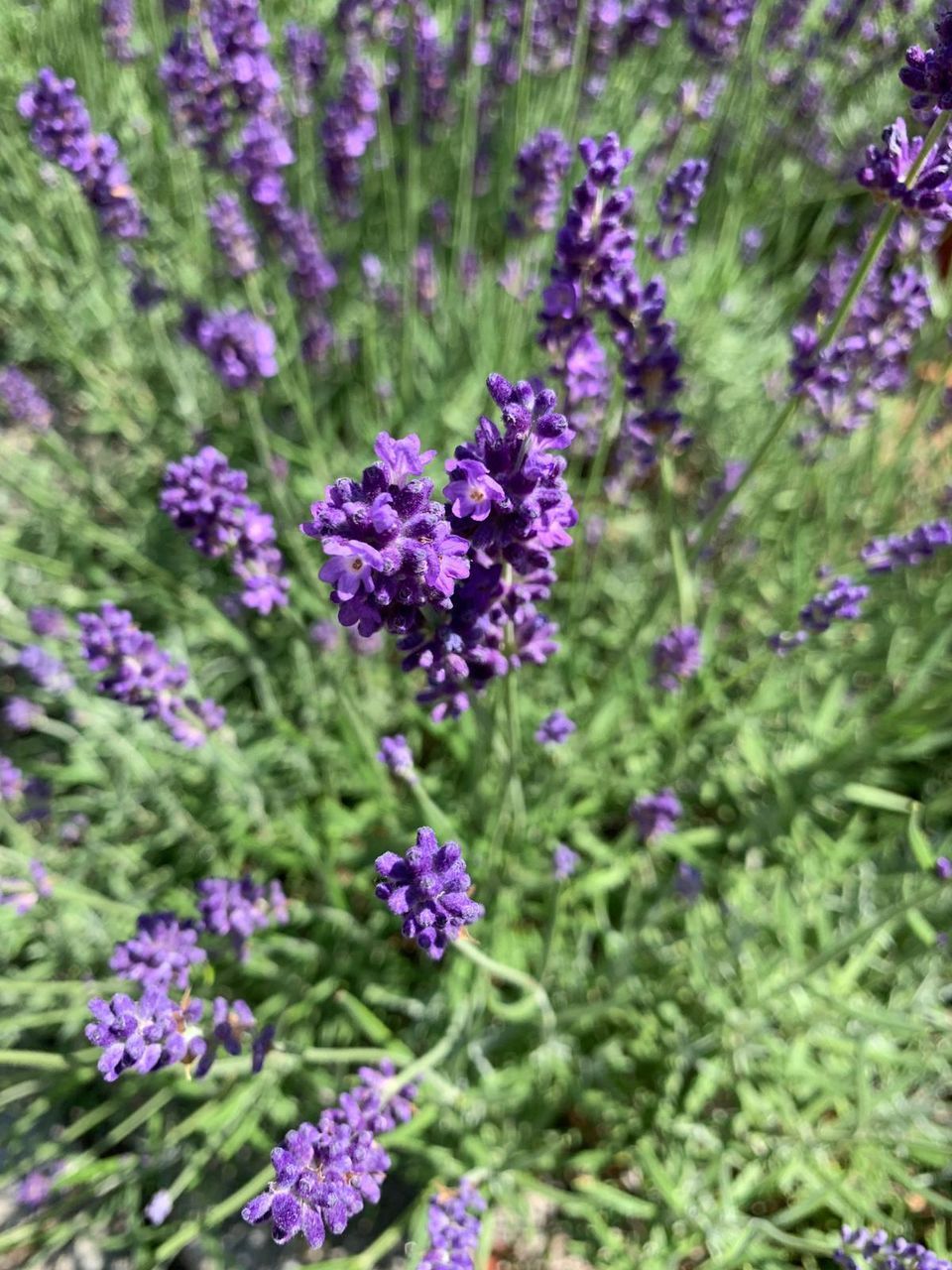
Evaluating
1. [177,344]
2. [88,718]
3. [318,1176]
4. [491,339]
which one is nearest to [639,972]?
[318,1176]

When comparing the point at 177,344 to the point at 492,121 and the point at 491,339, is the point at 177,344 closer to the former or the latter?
the point at 491,339

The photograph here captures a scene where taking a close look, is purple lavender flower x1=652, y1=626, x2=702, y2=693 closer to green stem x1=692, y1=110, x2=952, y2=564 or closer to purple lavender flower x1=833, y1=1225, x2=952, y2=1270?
green stem x1=692, y1=110, x2=952, y2=564

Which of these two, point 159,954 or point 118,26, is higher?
point 118,26

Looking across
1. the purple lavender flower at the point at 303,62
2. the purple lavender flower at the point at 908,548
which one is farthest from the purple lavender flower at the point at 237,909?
the purple lavender flower at the point at 303,62

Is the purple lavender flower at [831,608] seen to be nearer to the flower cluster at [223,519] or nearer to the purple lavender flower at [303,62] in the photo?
the flower cluster at [223,519]

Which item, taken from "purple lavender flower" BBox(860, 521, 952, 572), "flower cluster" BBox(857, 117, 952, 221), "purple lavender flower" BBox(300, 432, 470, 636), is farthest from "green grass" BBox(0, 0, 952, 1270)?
"flower cluster" BBox(857, 117, 952, 221)

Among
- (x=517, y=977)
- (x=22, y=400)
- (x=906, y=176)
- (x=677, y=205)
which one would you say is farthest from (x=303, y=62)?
(x=517, y=977)

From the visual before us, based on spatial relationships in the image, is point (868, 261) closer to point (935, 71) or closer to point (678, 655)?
point (935, 71)
